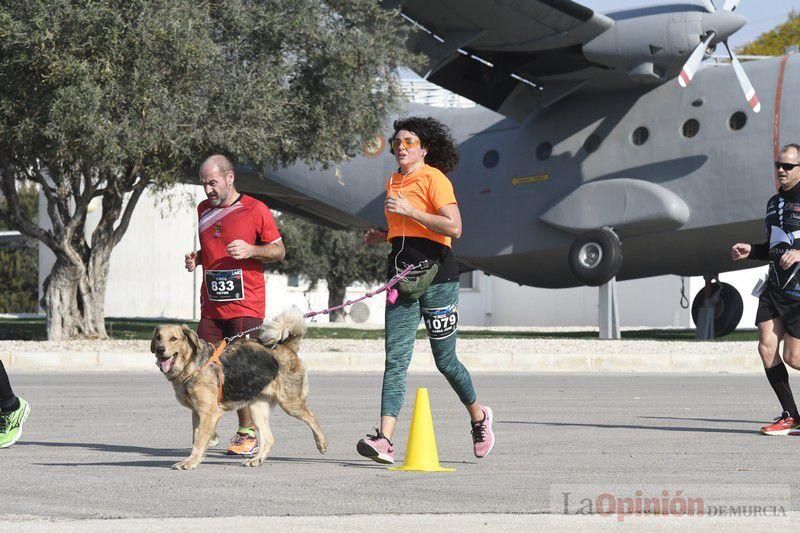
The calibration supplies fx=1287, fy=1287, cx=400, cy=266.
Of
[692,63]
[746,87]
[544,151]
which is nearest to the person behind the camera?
[692,63]

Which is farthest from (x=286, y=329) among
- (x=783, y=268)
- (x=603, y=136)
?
(x=603, y=136)

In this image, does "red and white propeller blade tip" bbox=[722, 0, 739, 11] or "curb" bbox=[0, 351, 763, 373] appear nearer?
"curb" bbox=[0, 351, 763, 373]

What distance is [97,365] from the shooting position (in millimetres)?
19422

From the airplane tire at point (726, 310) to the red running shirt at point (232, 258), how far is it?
2106cm

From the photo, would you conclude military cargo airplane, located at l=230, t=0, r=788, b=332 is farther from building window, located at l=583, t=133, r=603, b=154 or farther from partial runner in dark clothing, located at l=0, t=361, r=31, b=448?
partial runner in dark clothing, located at l=0, t=361, r=31, b=448

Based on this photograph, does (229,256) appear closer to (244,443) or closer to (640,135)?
(244,443)

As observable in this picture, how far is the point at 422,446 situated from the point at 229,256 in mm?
1741

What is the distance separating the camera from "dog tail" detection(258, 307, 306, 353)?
25.8ft

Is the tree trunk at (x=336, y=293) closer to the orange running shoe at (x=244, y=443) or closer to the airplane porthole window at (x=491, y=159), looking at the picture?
the airplane porthole window at (x=491, y=159)

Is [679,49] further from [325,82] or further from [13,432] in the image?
[13,432]

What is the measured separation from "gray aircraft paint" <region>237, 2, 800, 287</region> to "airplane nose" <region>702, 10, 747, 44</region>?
4.55ft

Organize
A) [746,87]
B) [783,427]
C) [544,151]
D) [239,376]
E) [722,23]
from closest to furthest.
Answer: [239,376] < [783,427] < [722,23] < [746,87] < [544,151]

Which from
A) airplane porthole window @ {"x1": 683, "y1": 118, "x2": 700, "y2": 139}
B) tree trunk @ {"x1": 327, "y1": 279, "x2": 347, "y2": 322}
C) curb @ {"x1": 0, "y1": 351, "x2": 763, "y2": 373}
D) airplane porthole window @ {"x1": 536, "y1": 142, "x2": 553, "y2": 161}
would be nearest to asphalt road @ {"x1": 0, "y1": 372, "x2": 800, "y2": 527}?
curb @ {"x1": 0, "y1": 351, "x2": 763, "y2": 373}

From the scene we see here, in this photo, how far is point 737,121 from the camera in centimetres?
2362
